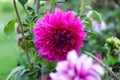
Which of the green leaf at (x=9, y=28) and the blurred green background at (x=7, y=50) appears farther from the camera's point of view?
the blurred green background at (x=7, y=50)

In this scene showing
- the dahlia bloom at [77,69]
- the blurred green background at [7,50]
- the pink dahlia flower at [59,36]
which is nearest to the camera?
the dahlia bloom at [77,69]

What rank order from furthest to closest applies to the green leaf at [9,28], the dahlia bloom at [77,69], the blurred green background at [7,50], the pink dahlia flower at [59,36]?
the blurred green background at [7,50]
the green leaf at [9,28]
the pink dahlia flower at [59,36]
the dahlia bloom at [77,69]

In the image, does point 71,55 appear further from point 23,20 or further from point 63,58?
point 23,20

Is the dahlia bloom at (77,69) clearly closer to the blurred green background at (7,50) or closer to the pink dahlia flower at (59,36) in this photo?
the pink dahlia flower at (59,36)

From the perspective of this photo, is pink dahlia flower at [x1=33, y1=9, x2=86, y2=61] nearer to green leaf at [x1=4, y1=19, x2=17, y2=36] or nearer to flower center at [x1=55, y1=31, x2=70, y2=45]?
flower center at [x1=55, y1=31, x2=70, y2=45]

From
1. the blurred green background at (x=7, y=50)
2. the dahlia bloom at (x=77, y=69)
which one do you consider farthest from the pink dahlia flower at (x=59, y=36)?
the blurred green background at (x=7, y=50)

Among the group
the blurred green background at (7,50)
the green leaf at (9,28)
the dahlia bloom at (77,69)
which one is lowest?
the blurred green background at (7,50)
